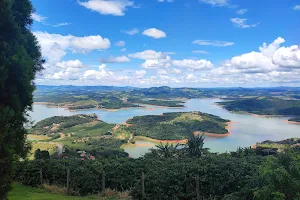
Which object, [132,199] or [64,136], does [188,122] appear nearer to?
[64,136]

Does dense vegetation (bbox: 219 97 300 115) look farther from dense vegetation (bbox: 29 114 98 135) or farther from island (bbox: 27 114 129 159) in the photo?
dense vegetation (bbox: 29 114 98 135)

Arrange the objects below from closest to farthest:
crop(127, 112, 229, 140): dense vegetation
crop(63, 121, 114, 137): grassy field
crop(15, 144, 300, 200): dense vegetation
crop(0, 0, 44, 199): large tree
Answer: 1. crop(0, 0, 44, 199): large tree
2. crop(15, 144, 300, 200): dense vegetation
3. crop(127, 112, 229, 140): dense vegetation
4. crop(63, 121, 114, 137): grassy field

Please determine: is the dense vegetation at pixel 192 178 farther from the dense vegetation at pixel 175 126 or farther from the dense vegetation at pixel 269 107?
the dense vegetation at pixel 269 107

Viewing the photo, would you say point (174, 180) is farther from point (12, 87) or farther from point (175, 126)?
point (175, 126)

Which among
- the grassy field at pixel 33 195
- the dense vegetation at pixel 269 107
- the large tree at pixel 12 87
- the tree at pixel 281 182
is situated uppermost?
the large tree at pixel 12 87

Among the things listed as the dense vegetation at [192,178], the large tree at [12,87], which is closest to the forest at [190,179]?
the dense vegetation at [192,178]

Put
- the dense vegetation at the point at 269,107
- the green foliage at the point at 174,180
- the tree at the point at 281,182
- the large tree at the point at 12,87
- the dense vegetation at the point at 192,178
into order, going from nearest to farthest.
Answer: the large tree at the point at 12,87, the tree at the point at 281,182, the dense vegetation at the point at 192,178, the green foliage at the point at 174,180, the dense vegetation at the point at 269,107

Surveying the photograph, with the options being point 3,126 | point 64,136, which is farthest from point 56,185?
point 64,136

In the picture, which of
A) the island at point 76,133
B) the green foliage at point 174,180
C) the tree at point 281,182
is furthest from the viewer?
the island at point 76,133

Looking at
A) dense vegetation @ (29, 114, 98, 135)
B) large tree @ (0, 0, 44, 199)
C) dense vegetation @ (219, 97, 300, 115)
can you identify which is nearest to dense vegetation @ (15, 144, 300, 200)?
large tree @ (0, 0, 44, 199)
